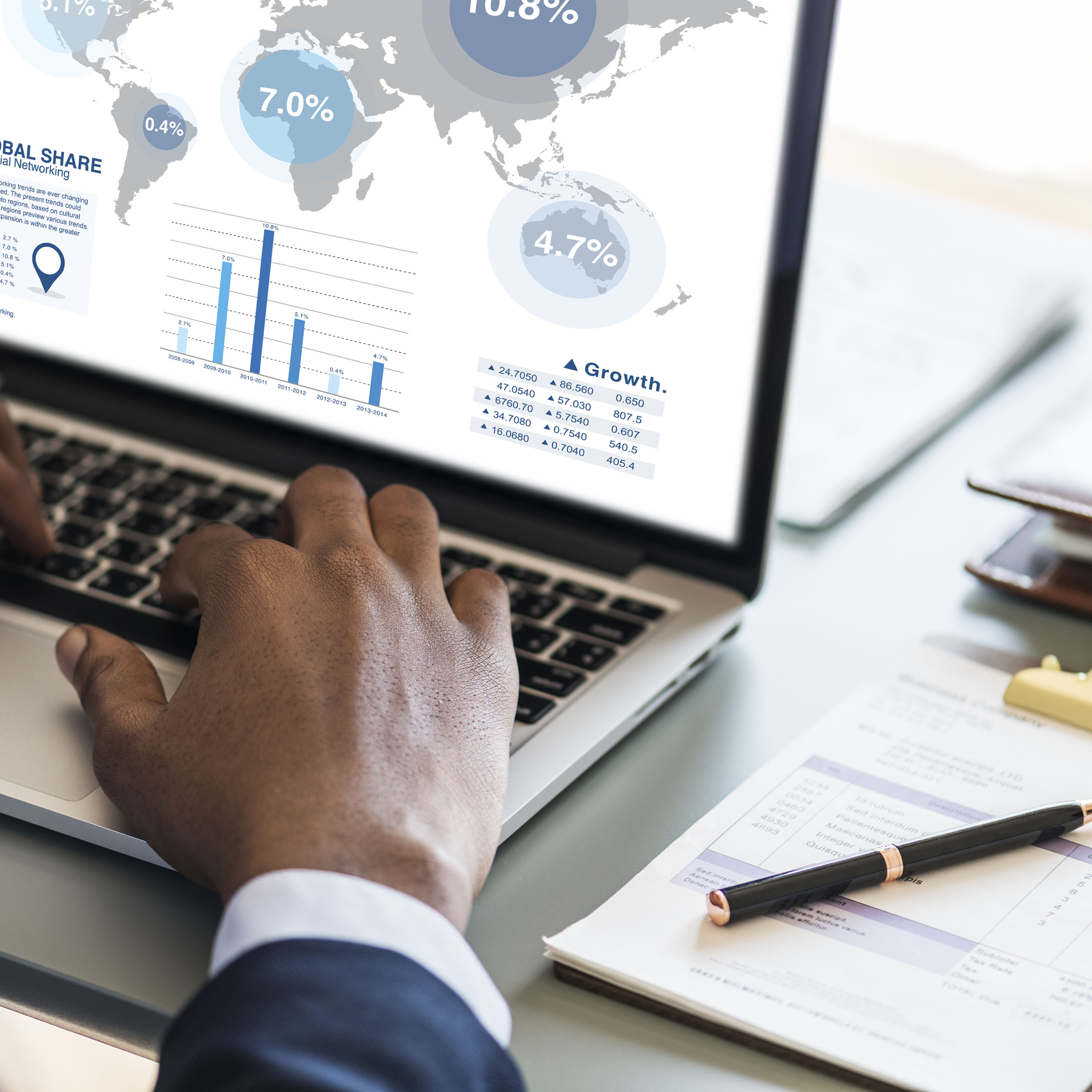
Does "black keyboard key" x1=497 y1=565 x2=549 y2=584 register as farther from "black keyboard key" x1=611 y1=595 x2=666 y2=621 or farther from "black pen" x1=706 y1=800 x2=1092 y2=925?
"black pen" x1=706 y1=800 x2=1092 y2=925

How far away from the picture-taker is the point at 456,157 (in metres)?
0.62

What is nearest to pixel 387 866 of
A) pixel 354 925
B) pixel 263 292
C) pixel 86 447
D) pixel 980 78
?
pixel 354 925

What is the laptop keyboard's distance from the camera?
1.97 feet

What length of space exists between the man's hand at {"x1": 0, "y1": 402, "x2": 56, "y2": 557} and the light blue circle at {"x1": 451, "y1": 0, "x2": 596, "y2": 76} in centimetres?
31

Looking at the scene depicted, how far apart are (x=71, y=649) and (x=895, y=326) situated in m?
0.74

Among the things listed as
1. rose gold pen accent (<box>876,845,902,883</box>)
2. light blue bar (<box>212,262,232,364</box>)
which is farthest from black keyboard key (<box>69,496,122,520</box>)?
rose gold pen accent (<box>876,845,902,883</box>)

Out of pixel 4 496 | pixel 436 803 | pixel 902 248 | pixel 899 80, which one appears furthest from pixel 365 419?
pixel 899 80

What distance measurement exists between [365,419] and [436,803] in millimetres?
305

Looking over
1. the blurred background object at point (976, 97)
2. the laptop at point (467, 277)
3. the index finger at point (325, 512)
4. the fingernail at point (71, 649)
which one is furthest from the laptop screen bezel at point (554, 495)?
the blurred background object at point (976, 97)

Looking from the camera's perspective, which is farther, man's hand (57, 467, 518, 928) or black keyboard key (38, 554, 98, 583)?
black keyboard key (38, 554, 98, 583)

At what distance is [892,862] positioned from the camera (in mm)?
474

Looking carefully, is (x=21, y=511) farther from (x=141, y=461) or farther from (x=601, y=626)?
(x=601, y=626)

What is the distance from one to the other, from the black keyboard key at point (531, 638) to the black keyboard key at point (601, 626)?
1 centimetres

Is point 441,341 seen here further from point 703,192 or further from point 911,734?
point 911,734
